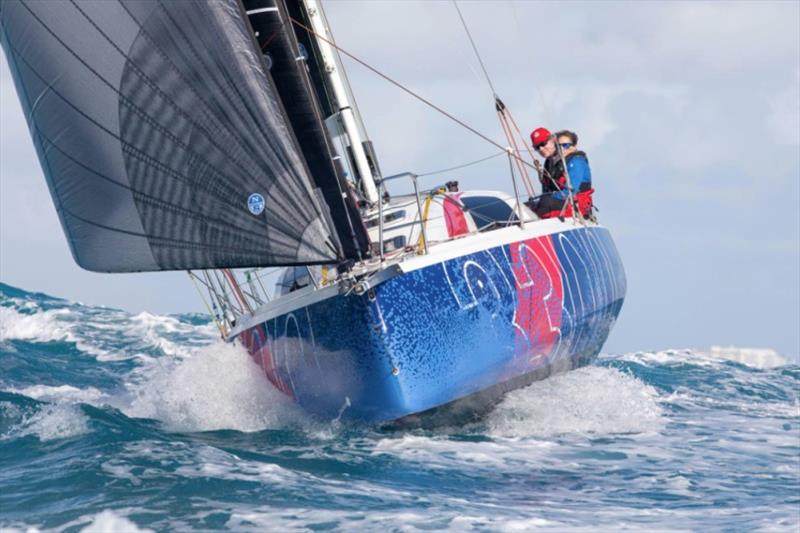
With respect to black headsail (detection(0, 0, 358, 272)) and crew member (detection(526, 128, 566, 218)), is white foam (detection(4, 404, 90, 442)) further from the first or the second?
crew member (detection(526, 128, 566, 218))

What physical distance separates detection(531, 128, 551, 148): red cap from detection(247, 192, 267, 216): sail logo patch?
371 centimetres

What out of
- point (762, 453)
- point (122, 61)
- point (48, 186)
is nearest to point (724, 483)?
point (762, 453)

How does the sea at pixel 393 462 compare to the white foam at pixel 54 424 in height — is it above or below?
below

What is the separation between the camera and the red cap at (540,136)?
967 centimetres

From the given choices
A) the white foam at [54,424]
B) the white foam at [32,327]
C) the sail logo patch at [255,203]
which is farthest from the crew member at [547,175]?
the white foam at [32,327]

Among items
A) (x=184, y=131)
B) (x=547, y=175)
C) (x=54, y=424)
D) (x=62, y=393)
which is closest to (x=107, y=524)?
(x=54, y=424)

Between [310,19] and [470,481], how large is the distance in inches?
173

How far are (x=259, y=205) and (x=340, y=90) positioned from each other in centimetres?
278

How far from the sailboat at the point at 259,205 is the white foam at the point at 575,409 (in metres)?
0.24

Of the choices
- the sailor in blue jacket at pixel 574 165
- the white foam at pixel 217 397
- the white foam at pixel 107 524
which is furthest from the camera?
the sailor in blue jacket at pixel 574 165

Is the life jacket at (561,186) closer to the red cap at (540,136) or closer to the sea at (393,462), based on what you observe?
the red cap at (540,136)

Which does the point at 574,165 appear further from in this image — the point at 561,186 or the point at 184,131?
the point at 184,131

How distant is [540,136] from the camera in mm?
9688

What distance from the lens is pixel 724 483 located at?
20.2 feet
